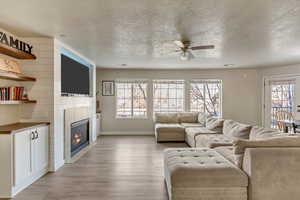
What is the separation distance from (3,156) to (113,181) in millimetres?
1638

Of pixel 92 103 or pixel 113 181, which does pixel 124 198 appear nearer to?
pixel 113 181

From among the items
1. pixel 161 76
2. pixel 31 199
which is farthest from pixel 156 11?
pixel 161 76

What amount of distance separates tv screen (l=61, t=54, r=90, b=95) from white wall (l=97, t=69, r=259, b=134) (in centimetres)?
197

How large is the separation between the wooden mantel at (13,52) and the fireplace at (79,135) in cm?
183

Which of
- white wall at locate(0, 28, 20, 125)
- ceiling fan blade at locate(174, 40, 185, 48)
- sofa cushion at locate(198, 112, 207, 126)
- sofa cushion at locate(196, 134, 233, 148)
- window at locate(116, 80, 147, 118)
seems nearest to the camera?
white wall at locate(0, 28, 20, 125)

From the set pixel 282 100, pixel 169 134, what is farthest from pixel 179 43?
→ pixel 282 100

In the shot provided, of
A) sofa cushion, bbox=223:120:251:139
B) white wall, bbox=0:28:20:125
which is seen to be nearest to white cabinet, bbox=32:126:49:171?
white wall, bbox=0:28:20:125

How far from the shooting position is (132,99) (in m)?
8.35

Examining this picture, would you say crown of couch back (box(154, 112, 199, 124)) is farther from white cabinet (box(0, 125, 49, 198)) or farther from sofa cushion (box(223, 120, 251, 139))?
white cabinet (box(0, 125, 49, 198))

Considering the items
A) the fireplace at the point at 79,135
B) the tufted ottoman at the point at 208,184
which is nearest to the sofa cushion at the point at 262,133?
the tufted ottoman at the point at 208,184

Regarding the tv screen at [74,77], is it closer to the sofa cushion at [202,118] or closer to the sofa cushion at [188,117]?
the sofa cushion at [188,117]

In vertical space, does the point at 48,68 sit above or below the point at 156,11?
below

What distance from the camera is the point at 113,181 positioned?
351 cm

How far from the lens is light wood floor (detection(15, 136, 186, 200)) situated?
3006 mm
